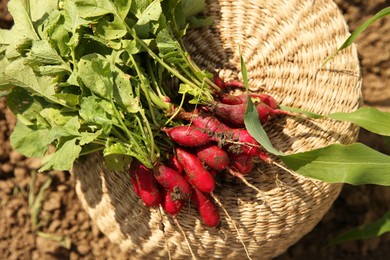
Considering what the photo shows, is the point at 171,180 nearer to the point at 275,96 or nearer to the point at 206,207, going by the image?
the point at 206,207

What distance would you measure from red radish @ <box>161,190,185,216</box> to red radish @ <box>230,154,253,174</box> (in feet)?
0.51

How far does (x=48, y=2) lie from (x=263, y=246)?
827mm

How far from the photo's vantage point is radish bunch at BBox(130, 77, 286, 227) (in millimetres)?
1333

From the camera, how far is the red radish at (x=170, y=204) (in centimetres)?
139

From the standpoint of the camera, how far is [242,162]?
4.47ft

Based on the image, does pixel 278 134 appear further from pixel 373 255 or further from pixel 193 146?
pixel 373 255


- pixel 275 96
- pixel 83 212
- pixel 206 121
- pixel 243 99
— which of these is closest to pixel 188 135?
pixel 206 121

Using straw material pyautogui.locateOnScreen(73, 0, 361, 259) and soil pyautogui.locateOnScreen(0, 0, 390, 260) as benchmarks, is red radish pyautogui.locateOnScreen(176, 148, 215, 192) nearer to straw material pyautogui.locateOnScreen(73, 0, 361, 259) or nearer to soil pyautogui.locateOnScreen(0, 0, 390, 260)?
straw material pyautogui.locateOnScreen(73, 0, 361, 259)

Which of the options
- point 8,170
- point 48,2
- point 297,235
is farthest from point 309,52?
point 8,170

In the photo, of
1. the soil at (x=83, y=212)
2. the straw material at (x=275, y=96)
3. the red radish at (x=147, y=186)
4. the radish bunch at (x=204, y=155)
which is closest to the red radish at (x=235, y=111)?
the radish bunch at (x=204, y=155)

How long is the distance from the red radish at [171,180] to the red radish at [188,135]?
7 cm

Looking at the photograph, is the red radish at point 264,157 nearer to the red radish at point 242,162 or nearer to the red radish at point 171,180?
the red radish at point 242,162

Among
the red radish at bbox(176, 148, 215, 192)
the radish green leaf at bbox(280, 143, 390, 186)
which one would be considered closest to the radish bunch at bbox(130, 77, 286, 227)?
the red radish at bbox(176, 148, 215, 192)

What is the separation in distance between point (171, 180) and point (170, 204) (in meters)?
0.07
